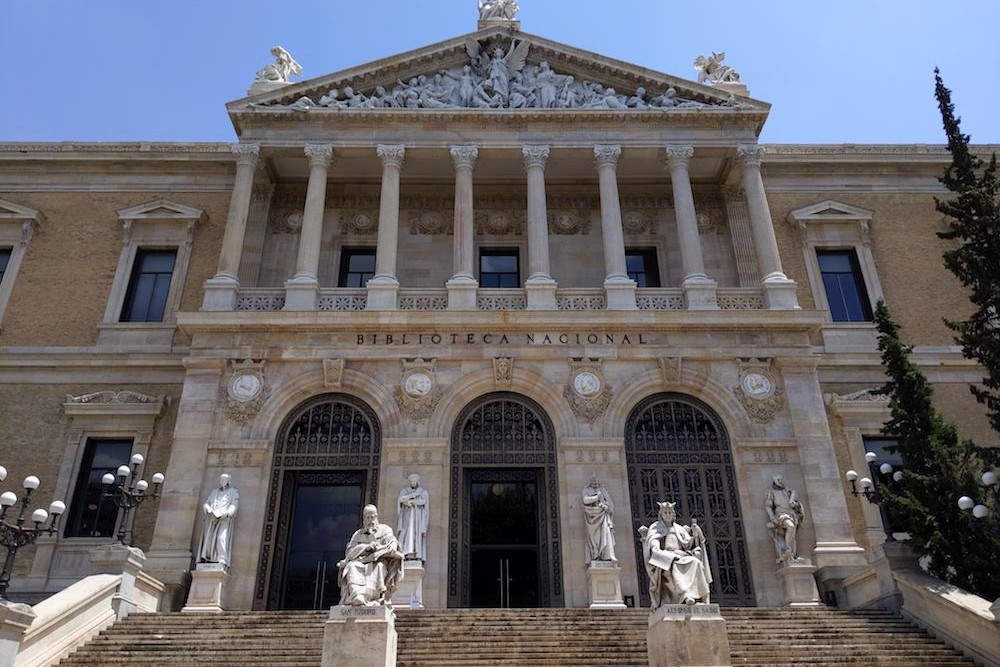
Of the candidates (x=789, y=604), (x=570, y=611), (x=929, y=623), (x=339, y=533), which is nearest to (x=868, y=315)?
(x=789, y=604)

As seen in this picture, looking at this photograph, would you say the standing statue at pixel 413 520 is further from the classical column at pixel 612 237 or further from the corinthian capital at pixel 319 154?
the corinthian capital at pixel 319 154

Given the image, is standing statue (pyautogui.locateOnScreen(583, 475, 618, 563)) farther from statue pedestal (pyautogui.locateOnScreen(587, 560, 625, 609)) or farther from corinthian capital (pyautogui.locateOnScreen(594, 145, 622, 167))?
corinthian capital (pyautogui.locateOnScreen(594, 145, 622, 167))

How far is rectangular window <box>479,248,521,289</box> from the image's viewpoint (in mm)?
21594

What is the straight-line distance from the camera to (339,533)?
675 inches

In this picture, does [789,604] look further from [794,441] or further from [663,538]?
[663,538]

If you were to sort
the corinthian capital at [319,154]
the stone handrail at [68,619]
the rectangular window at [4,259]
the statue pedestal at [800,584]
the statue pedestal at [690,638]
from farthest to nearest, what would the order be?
the rectangular window at [4,259]
the corinthian capital at [319,154]
the statue pedestal at [800,584]
the stone handrail at [68,619]
the statue pedestal at [690,638]

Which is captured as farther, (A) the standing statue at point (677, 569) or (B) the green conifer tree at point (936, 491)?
(B) the green conifer tree at point (936, 491)

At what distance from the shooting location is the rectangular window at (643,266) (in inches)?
854

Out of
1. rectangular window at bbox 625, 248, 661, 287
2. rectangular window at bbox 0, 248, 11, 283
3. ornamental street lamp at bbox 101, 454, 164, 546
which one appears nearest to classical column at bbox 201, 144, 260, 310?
ornamental street lamp at bbox 101, 454, 164, 546

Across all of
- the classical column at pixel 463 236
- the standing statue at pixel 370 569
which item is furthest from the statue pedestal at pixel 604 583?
the classical column at pixel 463 236

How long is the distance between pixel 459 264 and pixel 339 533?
22.4 feet

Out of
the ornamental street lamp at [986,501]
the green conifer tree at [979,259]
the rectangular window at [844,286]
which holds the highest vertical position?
the rectangular window at [844,286]

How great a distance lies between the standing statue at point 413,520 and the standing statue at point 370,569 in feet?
13.4

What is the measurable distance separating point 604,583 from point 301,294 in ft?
30.9
